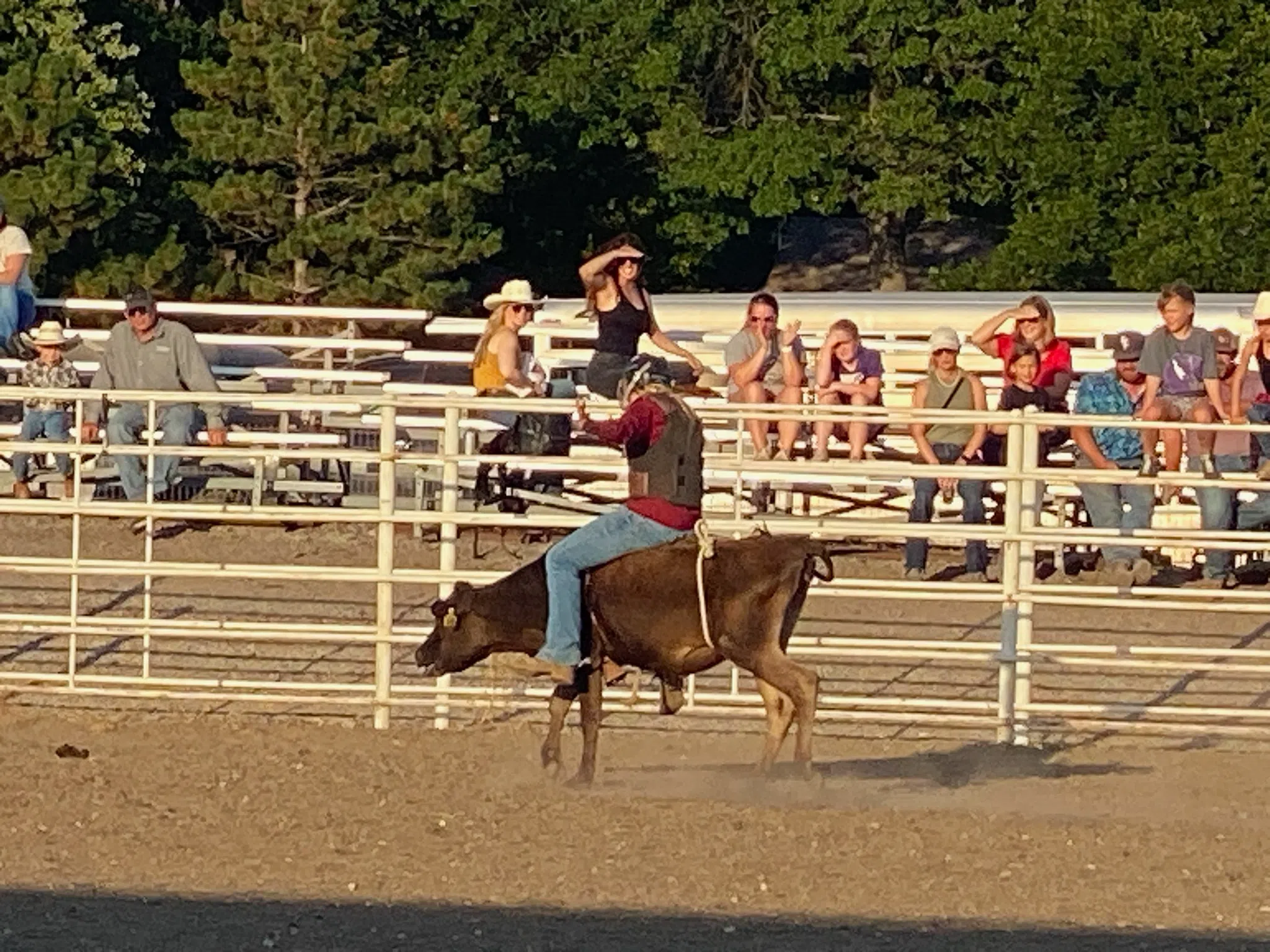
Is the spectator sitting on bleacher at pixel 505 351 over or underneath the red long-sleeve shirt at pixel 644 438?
over

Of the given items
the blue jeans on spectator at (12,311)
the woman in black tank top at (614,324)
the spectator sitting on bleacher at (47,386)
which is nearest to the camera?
the woman in black tank top at (614,324)

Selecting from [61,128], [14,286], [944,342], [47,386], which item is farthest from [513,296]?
[61,128]

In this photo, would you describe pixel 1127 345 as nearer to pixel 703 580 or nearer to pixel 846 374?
pixel 846 374

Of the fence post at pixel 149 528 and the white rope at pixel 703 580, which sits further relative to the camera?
the fence post at pixel 149 528

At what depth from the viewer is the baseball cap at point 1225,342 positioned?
653 inches

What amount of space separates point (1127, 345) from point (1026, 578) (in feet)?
16.8

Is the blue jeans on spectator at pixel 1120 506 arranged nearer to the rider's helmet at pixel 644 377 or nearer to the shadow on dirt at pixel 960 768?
the shadow on dirt at pixel 960 768

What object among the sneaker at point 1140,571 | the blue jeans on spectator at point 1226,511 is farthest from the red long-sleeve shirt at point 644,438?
the sneaker at point 1140,571

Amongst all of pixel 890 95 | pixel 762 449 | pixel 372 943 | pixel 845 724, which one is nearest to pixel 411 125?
pixel 890 95

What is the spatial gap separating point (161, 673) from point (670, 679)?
3313 mm

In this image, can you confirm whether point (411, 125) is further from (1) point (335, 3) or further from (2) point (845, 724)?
(2) point (845, 724)

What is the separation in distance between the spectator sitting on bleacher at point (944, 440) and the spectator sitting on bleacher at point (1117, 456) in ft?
1.86

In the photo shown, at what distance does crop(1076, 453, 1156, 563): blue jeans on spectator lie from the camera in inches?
560

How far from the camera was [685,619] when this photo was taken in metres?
10.2
